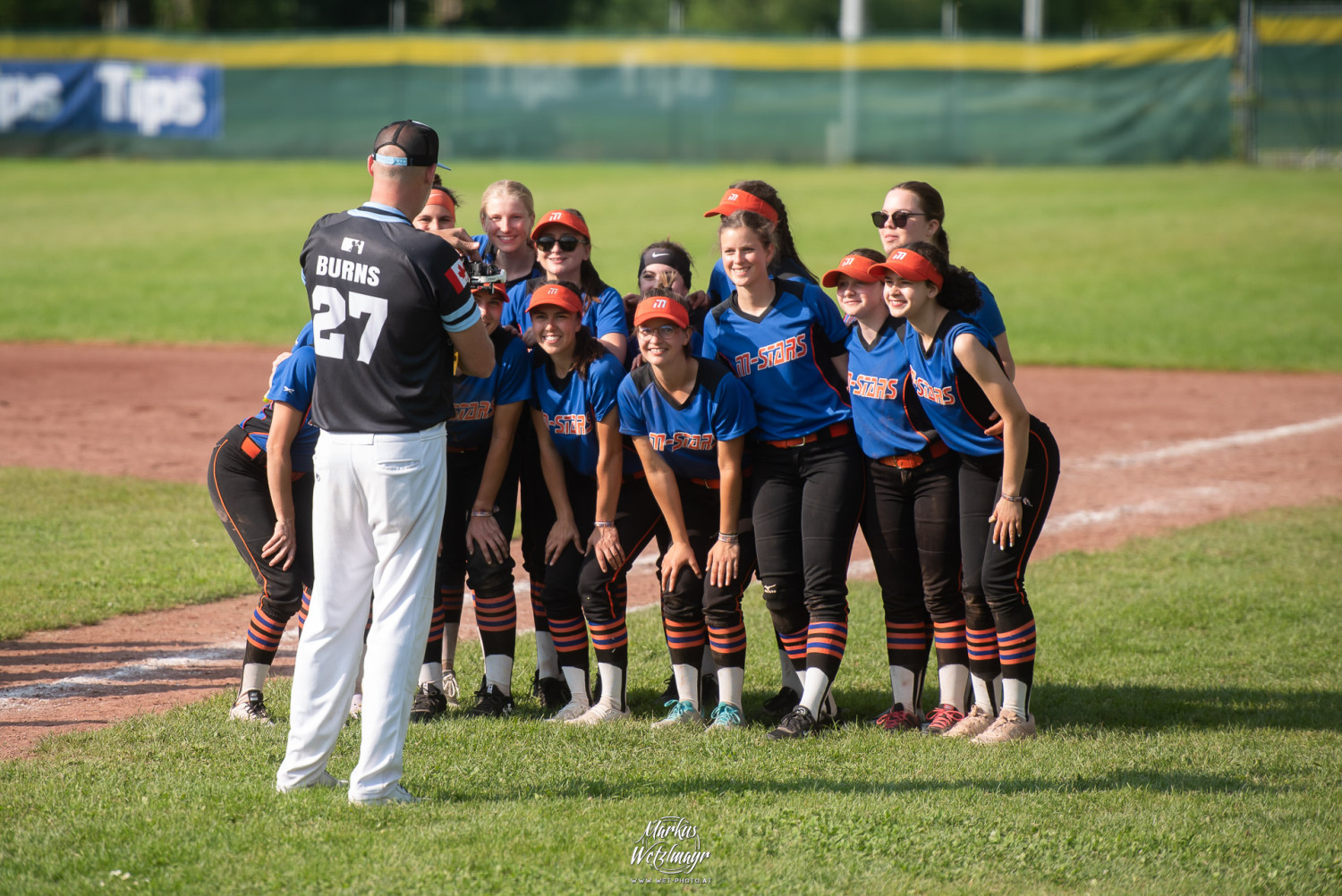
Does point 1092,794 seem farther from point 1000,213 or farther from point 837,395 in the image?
point 1000,213

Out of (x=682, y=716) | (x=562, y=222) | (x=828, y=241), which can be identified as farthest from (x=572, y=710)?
(x=828, y=241)

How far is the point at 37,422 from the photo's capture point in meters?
10.8

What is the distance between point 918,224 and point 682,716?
83.6 inches

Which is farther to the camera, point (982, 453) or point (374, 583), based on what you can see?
point (982, 453)

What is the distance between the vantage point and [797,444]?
5066mm

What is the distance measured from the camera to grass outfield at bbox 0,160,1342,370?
50.6 feet

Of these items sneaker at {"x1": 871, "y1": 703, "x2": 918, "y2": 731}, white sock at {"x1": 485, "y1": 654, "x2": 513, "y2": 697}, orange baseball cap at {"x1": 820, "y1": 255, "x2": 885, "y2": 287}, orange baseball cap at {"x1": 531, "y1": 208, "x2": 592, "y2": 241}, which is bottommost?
sneaker at {"x1": 871, "y1": 703, "x2": 918, "y2": 731}

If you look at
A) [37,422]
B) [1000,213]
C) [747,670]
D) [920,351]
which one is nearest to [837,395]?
[920,351]

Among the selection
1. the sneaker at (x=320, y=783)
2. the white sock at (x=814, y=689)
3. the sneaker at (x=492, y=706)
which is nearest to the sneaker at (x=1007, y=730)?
the white sock at (x=814, y=689)

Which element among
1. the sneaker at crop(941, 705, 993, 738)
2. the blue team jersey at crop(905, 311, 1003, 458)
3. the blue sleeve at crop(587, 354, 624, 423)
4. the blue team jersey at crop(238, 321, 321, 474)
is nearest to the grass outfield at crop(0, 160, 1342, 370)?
the blue sleeve at crop(587, 354, 624, 423)

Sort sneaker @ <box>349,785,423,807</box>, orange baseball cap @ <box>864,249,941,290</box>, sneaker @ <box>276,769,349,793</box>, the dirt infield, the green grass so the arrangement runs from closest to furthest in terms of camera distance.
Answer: sneaker @ <box>349,785,423,807</box> → sneaker @ <box>276,769,349,793</box> → orange baseball cap @ <box>864,249,941,290</box> → the dirt infield → the green grass

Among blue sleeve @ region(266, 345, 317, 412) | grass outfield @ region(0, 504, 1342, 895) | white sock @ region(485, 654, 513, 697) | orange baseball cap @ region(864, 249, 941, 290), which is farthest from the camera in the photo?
white sock @ region(485, 654, 513, 697)

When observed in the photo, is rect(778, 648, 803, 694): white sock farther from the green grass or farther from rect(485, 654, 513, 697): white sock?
the green grass

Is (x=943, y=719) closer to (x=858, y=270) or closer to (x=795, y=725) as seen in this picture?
(x=795, y=725)
